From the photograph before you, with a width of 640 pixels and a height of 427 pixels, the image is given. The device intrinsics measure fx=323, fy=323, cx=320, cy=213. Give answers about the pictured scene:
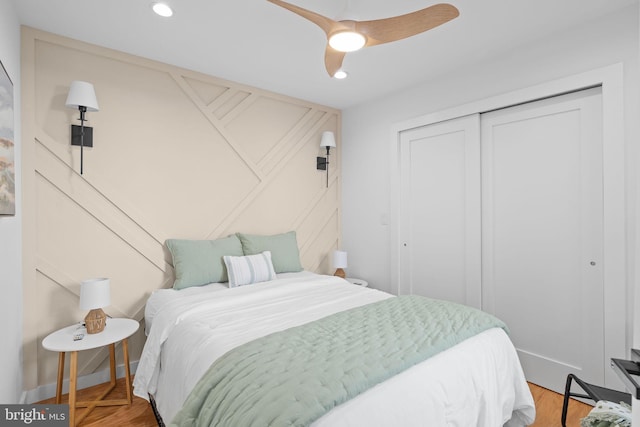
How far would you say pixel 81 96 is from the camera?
7.41ft

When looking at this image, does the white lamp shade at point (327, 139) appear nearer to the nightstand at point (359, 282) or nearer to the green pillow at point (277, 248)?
the green pillow at point (277, 248)

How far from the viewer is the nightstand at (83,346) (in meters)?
1.94

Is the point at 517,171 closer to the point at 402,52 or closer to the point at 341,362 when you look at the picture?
the point at 402,52

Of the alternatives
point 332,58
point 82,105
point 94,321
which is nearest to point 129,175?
point 82,105

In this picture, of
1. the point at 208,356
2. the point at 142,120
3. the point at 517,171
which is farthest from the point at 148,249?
the point at 517,171

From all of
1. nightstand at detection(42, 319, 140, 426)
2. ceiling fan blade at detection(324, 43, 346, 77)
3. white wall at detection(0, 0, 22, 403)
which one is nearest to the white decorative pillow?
nightstand at detection(42, 319, 140, 426)

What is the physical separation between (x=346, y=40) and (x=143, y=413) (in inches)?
102

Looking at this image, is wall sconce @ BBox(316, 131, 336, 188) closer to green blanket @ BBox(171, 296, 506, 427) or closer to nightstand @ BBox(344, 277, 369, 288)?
nightstand @ BBox(344, 277, 369, 288)

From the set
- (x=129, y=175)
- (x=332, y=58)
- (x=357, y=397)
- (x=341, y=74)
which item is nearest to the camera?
(x=357, y=397)

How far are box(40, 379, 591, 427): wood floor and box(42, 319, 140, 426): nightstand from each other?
5 cm

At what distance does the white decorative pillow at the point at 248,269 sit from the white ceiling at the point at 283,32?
1.70 m

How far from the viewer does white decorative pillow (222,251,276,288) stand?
266 cm

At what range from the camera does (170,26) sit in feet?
7.38

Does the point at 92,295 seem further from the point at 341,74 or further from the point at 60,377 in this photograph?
the point at 341,74
